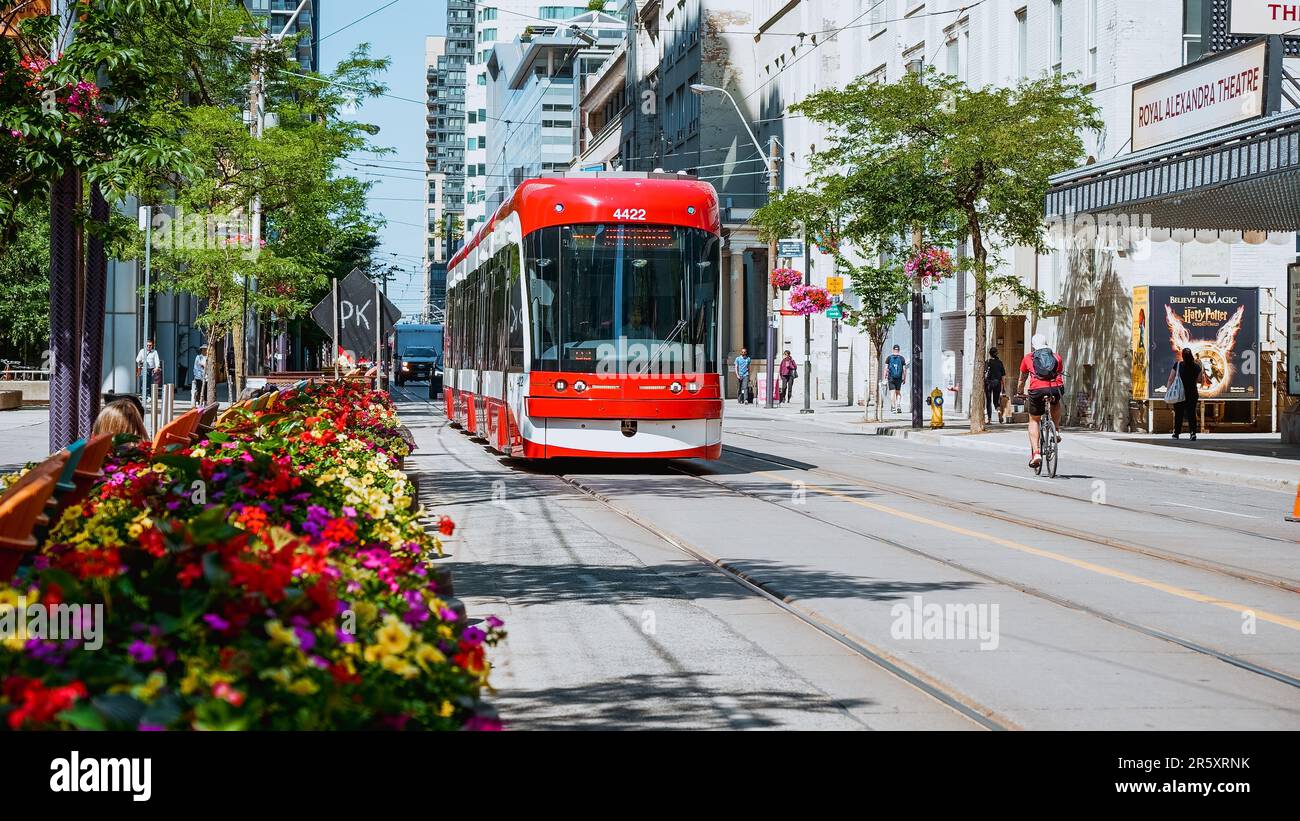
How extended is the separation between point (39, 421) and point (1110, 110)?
77.7ft

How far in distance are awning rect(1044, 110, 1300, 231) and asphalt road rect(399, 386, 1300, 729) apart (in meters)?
5.53

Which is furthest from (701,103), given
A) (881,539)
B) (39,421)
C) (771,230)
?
(881,539)

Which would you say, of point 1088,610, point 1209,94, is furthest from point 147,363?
point 1088,610

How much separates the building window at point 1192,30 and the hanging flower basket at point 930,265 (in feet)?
21.3

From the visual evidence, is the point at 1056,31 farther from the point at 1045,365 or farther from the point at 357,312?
the point at 1045,365

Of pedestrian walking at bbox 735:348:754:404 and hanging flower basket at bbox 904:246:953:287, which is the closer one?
hanging flower basket at bbox 904:246:953:287

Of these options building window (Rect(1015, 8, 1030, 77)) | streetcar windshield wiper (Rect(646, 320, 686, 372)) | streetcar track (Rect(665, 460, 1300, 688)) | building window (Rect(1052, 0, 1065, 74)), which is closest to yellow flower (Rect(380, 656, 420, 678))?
streetcar track (Rect(665, 460, 1300, 688))

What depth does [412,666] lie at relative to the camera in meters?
3.74

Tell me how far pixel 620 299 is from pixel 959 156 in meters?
14.6

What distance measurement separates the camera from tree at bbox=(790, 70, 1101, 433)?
34.0 m

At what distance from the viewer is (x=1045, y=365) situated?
73.5ft

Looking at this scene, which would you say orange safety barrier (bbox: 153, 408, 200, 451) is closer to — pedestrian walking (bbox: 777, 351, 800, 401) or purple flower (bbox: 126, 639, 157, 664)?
purple flower (bbox: 126, 639, 157, 664)

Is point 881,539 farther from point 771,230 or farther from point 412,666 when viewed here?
point 771,230
